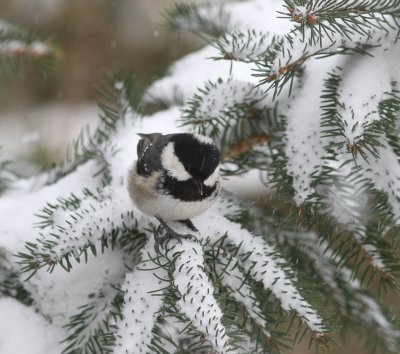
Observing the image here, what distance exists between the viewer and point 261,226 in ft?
4.29

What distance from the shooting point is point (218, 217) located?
49.4 inches

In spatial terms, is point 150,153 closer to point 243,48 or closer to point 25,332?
point 243,48

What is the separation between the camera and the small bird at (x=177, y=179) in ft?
4.16

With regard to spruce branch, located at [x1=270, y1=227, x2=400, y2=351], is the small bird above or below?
above

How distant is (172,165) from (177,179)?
0.04 m

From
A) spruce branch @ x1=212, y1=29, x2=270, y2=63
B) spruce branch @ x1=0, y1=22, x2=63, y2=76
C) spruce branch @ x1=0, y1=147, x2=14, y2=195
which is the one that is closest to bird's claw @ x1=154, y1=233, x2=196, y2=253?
spruce branch @ x1=212, y1=29, x2=270, y2=63

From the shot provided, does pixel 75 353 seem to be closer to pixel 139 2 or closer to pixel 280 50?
pixel 280 50

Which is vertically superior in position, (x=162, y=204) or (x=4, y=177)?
(x=162, y=204)

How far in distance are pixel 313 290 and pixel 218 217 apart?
25 centimetres

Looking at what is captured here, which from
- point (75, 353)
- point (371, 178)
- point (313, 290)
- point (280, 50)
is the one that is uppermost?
point (280, 50)

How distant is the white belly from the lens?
1.27 metres

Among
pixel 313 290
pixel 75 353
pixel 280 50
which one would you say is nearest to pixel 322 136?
pixel 280 50

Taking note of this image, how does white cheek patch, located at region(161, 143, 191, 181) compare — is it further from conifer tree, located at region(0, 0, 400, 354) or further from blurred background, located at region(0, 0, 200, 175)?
blurred background, located at region(0, 0, 200, 175)

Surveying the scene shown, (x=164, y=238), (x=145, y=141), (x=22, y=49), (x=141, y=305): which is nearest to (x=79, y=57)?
(x=22, y=49)
